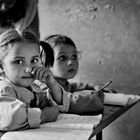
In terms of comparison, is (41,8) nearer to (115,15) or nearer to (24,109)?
(115,15)

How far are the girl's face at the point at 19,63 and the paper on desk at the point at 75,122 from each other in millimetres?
179

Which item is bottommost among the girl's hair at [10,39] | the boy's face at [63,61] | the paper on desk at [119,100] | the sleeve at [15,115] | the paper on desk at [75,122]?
the paper on desk at [119,100]

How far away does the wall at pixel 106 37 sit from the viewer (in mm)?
2613

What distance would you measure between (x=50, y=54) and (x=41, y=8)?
1189mm

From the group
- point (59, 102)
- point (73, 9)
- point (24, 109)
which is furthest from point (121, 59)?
point (24, 109)

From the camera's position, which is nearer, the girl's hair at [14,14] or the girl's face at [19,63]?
the girl's face at [19,63]

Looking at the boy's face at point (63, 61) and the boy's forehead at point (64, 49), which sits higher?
the boy's forehead at point (64, 49)

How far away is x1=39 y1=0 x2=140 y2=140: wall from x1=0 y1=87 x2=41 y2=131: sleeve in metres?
1.60

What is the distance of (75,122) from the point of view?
3.56 ft

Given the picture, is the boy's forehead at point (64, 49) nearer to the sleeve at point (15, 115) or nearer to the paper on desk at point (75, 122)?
the paper on desk at point (75, 122)

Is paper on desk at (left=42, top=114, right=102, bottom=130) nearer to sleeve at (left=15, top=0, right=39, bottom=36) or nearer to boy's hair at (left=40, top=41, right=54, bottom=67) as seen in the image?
boy's hair at (left=40, top=41, right=54, bottom=67)

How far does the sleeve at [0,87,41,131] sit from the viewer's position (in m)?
0.97

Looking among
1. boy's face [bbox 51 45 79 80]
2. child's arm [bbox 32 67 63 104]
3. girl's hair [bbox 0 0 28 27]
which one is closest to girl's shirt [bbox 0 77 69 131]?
child's arm [bbox 32 67 63 104]

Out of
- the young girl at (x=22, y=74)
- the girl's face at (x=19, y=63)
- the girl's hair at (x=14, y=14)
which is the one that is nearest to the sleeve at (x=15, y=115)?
the young girl at (x=22, y=74)
